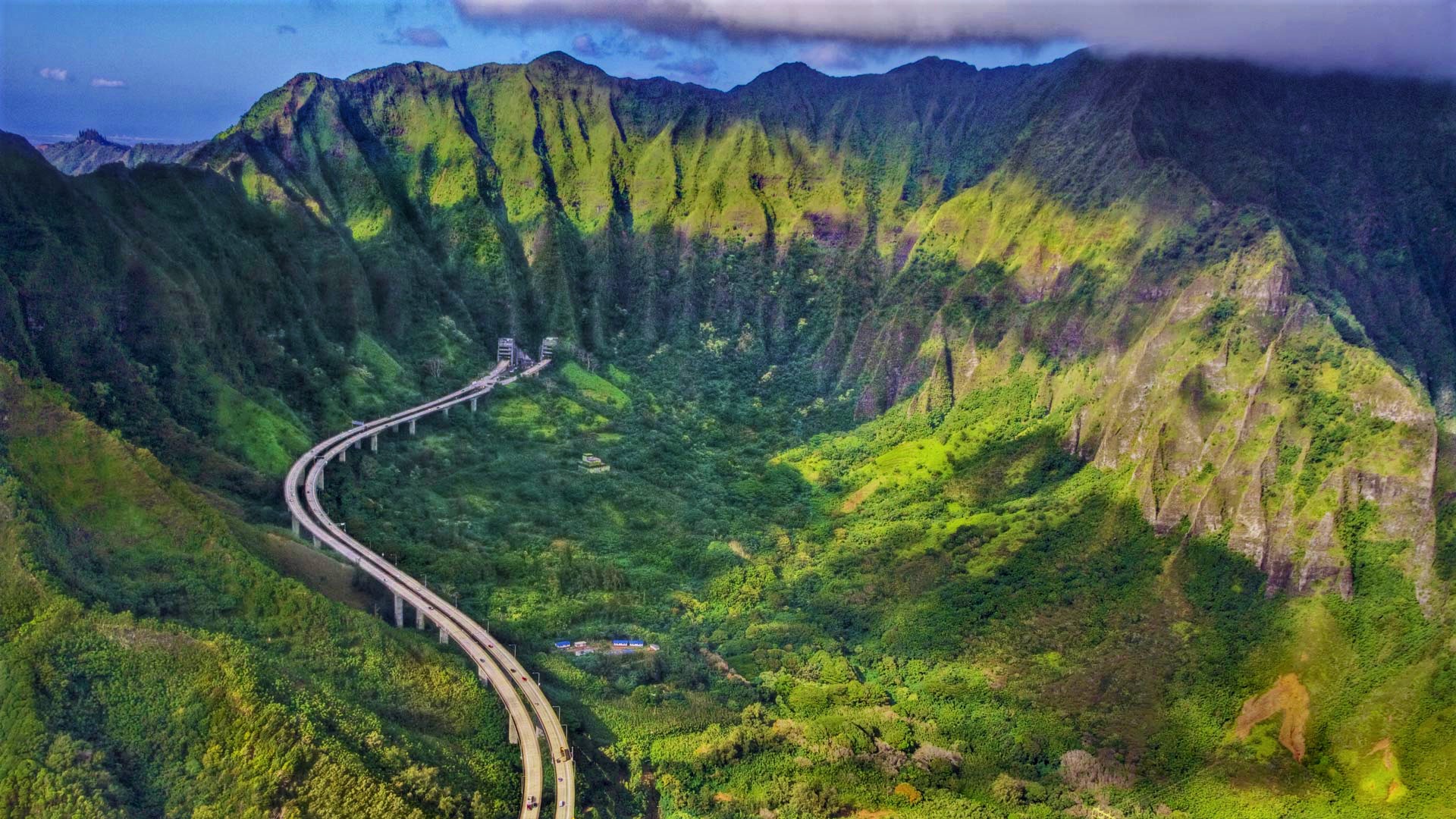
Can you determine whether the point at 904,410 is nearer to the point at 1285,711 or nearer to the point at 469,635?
the point at 1285,711

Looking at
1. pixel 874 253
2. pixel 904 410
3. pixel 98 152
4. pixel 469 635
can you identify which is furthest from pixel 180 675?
pixel 98 152

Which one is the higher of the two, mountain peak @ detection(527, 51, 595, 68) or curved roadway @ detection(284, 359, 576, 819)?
mountain peak @ detection(527, 51, 595, 68)

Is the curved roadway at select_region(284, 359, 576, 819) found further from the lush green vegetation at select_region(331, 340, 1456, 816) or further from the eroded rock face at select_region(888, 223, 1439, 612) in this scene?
the eroded rock face at select_region(888, 223, 1439, 612)

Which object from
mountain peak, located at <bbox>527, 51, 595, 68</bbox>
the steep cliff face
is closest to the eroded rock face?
the steep cliff face

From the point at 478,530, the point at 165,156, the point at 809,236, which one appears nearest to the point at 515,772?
the point at 478,530

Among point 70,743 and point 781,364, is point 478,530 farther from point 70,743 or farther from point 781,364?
point 781,364

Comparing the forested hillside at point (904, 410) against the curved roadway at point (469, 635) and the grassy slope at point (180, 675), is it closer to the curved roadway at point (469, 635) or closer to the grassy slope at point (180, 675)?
the grassy slope at point (180, 675)
